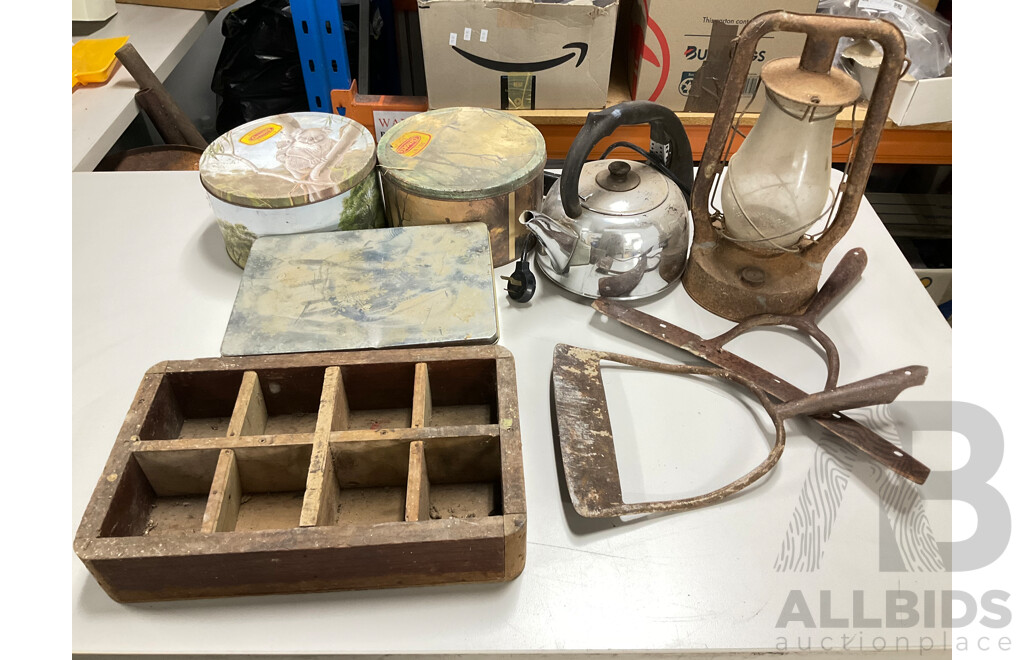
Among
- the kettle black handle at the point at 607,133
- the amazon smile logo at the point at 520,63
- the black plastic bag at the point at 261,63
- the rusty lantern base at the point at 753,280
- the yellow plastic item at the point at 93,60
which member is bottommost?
the black plastic bag at the point at 261,63

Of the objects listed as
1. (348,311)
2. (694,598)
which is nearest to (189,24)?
(348,311)

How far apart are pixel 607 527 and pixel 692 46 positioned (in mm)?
1219

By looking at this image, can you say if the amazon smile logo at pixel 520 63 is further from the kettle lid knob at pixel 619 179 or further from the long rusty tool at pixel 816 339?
the long rusty tool at pixel 816 339

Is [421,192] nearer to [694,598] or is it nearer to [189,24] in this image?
[694,598]

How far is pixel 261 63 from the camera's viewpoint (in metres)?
2.20

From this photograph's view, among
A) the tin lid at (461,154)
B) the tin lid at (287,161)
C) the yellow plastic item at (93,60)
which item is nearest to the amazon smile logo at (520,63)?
the tin lid at (461,154)

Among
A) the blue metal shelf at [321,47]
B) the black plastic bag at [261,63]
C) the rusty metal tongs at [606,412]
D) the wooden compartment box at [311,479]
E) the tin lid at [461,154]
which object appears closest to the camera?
the wooden compartment box at [311,479]

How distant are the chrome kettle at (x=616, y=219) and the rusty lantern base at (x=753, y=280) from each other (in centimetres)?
7

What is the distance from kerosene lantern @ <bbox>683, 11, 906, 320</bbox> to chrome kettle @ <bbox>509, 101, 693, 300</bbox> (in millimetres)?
61

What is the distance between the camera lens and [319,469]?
2.69 ft

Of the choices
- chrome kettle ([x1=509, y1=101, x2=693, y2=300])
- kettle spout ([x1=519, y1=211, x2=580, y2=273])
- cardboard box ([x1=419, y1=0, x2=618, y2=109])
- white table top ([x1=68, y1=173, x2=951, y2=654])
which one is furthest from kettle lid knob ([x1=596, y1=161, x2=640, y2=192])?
cardboard box ([x1=419, y1=0, x2=618, y2=109])

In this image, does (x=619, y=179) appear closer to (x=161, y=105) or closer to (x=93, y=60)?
(x=161, y=105)

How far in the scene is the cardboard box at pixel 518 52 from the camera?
1.47m

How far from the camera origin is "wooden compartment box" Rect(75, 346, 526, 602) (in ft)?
2.43
